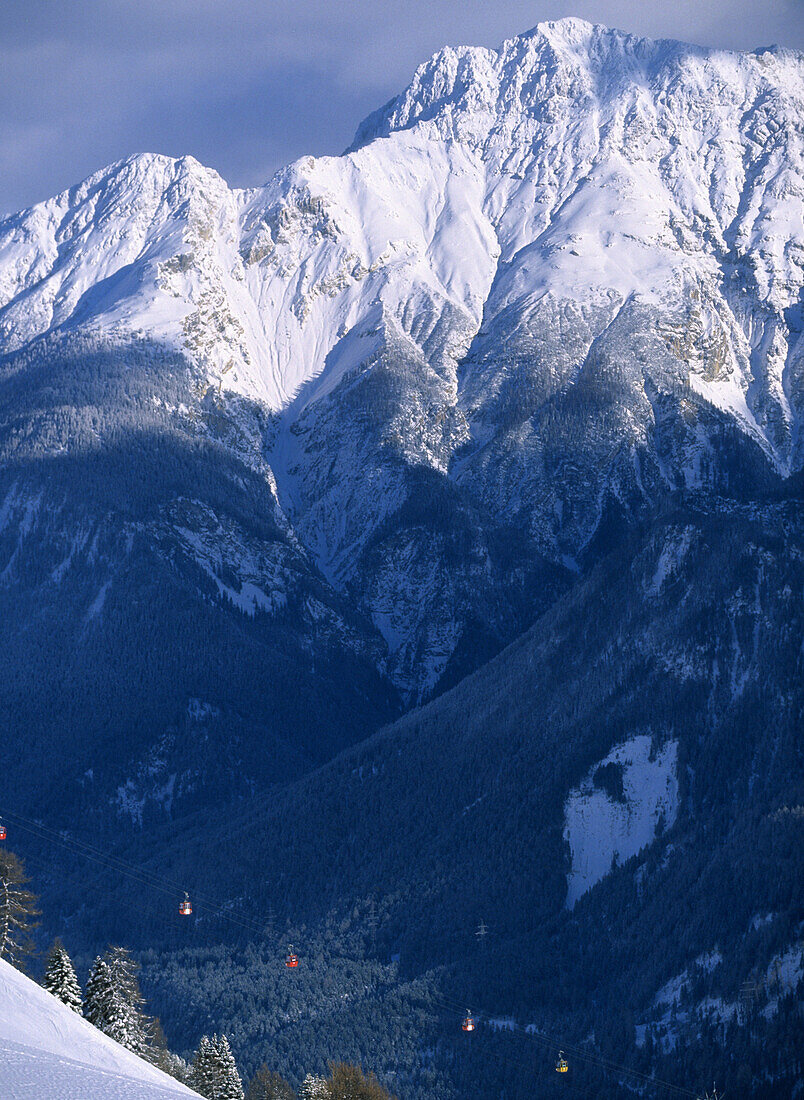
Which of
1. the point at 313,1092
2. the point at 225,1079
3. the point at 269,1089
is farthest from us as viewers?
the point at 269,1089

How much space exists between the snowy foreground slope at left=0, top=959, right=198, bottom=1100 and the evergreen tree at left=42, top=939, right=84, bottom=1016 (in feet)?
27.9

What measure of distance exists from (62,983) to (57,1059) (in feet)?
58.5

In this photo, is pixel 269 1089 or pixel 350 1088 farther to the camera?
pixel 269 1089

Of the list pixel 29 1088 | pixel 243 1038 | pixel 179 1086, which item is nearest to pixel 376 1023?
pixel 243 1038

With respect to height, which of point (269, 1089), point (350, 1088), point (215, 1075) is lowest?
point (215, 1075)

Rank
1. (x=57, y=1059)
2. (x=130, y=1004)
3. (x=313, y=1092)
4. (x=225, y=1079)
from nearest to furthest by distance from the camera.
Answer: (x=57, y=1059)
(x=225, y=1079)
(x=313, y=1092)
(x=130, y=1004)

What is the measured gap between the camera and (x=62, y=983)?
100250 mm

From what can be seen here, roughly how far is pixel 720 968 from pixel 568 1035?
18932mm

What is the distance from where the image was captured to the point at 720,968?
182 meters

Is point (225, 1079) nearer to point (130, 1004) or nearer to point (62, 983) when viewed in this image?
point (130, 1004)

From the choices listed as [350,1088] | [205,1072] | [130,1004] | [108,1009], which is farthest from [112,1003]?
[350,1088]

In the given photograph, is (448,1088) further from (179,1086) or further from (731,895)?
(179,1086)

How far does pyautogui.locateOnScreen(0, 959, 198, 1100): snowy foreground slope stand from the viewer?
78000mm

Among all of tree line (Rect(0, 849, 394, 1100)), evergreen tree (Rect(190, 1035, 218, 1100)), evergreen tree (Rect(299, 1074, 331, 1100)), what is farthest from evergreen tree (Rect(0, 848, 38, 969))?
evergreen tree (Rect(299, 1074, 331, 1100))
